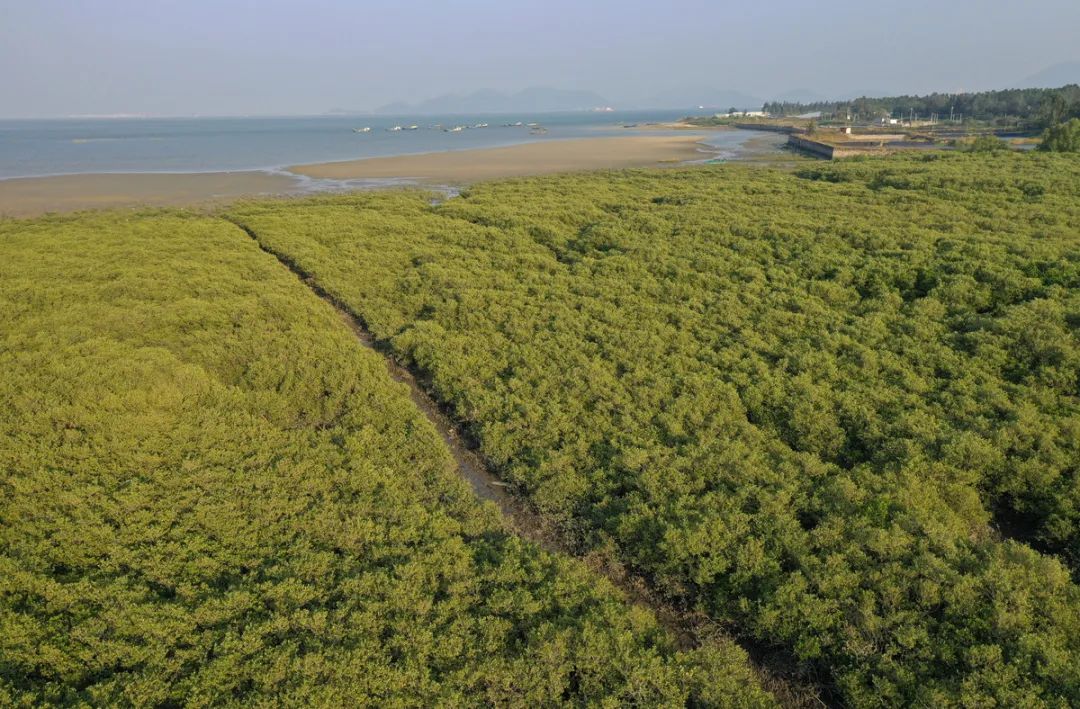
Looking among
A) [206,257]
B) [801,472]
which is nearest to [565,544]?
[801,472]

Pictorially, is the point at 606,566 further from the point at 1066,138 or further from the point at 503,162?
the point at 503,162

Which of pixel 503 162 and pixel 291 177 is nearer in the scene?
pixel 291 177

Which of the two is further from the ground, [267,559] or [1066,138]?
[1066,138]

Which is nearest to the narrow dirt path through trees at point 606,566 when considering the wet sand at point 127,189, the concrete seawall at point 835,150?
the wet sand at point 127,189

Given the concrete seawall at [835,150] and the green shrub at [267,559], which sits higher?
the concrete seawall at [835,150]

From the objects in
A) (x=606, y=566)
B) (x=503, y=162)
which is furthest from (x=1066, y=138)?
(x=606, y=566)

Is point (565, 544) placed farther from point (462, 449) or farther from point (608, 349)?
point (608, 349)

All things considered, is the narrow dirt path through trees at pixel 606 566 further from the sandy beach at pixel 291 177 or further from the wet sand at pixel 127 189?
the sandy beach at pixel 291 177
